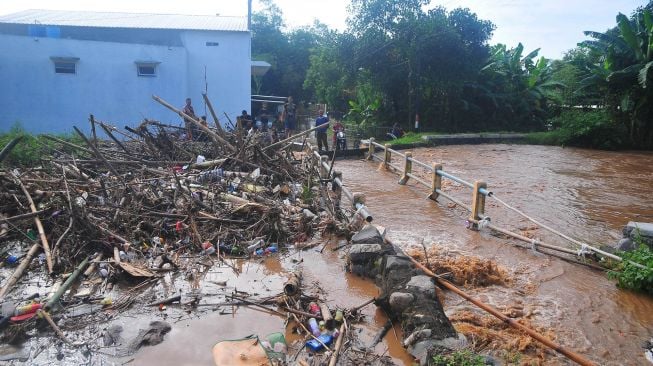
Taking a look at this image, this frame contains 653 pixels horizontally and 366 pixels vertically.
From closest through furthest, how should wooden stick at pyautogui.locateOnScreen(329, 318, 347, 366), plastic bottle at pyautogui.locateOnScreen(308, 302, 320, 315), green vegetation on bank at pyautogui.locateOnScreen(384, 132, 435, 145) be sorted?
wooden stick at pyautogui.locateOnScreen(329, 318, 347, 366) < plastic bottle at pyautogui.locateOnScreen(308, 302, 320, 315) < green vegetation on bank at pyautogui.locateOnScreen(384, 132, 435, 145)

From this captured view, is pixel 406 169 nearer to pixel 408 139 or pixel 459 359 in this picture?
pixel 408 139

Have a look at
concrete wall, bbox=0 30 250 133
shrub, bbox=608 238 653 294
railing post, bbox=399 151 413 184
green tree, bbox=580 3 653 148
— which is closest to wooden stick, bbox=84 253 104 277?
shrub, bbox=608 238 653 294

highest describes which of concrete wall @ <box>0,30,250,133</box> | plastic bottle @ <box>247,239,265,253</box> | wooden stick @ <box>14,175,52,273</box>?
concrete wall @ <box>0,30,250,133</box>

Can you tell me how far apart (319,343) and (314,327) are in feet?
0.83

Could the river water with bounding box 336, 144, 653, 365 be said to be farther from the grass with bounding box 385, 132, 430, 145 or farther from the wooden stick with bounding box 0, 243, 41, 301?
the wooden stick with bounding box 0, 243, 41, 301

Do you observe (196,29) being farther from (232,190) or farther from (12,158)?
(232,190)

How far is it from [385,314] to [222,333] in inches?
64.2

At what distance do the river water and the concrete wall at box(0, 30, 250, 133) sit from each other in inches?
276

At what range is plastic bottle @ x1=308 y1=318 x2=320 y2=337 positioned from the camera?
446cm

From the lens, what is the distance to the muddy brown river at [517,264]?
15.0 feet

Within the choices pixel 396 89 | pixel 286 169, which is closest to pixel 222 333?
pixel 286 169

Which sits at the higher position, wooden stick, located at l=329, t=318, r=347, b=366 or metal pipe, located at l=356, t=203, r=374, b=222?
metal pipe, located at l=356, t=203, r=374, b=222

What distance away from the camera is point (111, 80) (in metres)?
17.8

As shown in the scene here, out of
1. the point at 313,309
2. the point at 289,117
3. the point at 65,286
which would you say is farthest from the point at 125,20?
the point at 313,309
